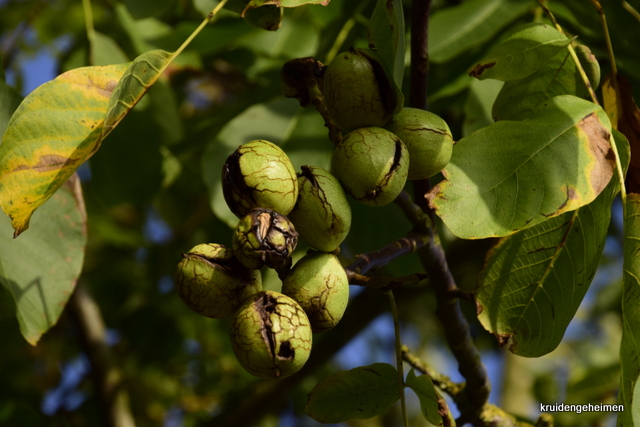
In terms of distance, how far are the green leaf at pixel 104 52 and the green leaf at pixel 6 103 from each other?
0.79m

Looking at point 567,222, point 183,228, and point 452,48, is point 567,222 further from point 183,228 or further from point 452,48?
point 183,228

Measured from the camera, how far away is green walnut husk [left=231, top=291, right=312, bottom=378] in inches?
37.6

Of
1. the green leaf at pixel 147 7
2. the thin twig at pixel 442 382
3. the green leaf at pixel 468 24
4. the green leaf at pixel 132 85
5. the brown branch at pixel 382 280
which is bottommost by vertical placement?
the thin twig at pixel 442 382

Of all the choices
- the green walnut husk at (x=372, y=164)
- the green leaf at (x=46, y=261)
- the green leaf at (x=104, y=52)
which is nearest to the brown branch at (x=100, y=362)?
Result: the green leaf at (x=104, y=52)

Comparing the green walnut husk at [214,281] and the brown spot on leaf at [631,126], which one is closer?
the green walnut husk at [214,281]

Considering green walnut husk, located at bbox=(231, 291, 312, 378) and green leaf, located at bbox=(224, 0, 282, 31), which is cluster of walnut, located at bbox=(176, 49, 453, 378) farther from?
green leaf, located at bbox=(224, 0, 282, 31)

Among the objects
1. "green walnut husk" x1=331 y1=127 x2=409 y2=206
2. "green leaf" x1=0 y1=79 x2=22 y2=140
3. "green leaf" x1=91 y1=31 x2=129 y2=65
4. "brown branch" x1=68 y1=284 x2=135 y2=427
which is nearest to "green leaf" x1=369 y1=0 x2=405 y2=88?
"green walnut husk" x1=331 y1=127 x2=409 y2=206

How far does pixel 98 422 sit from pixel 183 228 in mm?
1101

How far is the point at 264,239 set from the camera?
0.95 metres

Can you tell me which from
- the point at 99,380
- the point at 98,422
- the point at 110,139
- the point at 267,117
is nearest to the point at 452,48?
the point at 267,117

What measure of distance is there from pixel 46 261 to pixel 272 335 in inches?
31.9

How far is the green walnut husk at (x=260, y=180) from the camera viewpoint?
1.01 metres

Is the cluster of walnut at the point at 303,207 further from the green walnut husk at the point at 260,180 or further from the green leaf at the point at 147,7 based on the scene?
the green leaf at the point at 147,7

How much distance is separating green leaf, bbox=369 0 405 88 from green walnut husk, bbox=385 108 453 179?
0.22 ft
